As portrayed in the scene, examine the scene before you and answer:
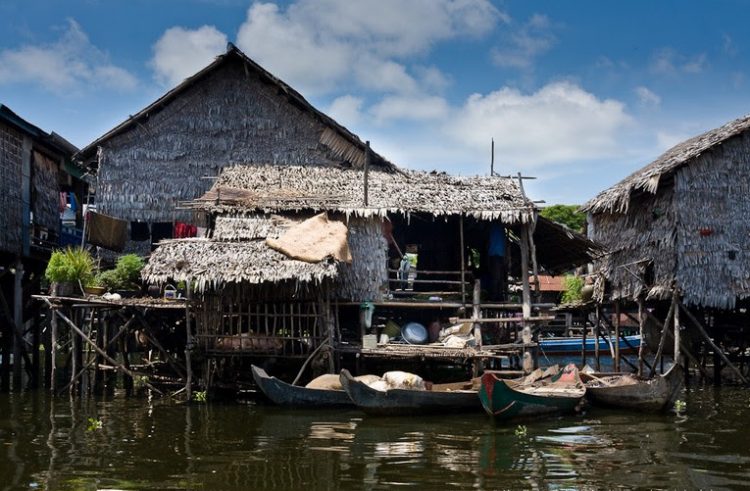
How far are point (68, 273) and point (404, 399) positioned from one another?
313 inches

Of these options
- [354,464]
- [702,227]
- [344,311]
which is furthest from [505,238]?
[354,464]

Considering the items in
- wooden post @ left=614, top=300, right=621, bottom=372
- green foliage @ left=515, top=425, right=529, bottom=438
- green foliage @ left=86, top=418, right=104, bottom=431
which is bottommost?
green foliage @ left=515, top=425, right=529, bottom=438

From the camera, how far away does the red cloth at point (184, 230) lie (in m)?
20.1

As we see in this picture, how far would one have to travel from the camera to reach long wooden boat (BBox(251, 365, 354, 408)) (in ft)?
47.2

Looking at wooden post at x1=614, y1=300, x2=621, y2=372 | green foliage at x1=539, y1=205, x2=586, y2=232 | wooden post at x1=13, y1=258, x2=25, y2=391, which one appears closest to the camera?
A: wooden post at x1=13, y1=258, x2=25, y2=391

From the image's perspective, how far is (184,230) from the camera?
20.2m

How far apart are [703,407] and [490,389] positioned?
5.97 m

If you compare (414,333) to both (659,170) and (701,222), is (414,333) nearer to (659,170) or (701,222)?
(659,170)

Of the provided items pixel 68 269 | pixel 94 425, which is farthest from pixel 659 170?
pixel 94 425

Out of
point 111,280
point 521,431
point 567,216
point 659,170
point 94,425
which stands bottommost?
point 521,431

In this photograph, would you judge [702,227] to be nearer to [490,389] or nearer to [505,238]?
[505,238]

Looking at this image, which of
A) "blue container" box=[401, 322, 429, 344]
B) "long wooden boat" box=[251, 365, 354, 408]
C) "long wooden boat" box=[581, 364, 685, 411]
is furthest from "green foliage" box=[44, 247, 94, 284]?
"long wooden boat" box=[581, 364, 685, 411]

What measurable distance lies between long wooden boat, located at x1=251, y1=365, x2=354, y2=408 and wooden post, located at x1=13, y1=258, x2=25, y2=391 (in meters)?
7.89

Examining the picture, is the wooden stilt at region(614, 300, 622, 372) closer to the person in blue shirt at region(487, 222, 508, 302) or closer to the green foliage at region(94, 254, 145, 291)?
the person in blue shirt at region(487, 222, 508, 302)
